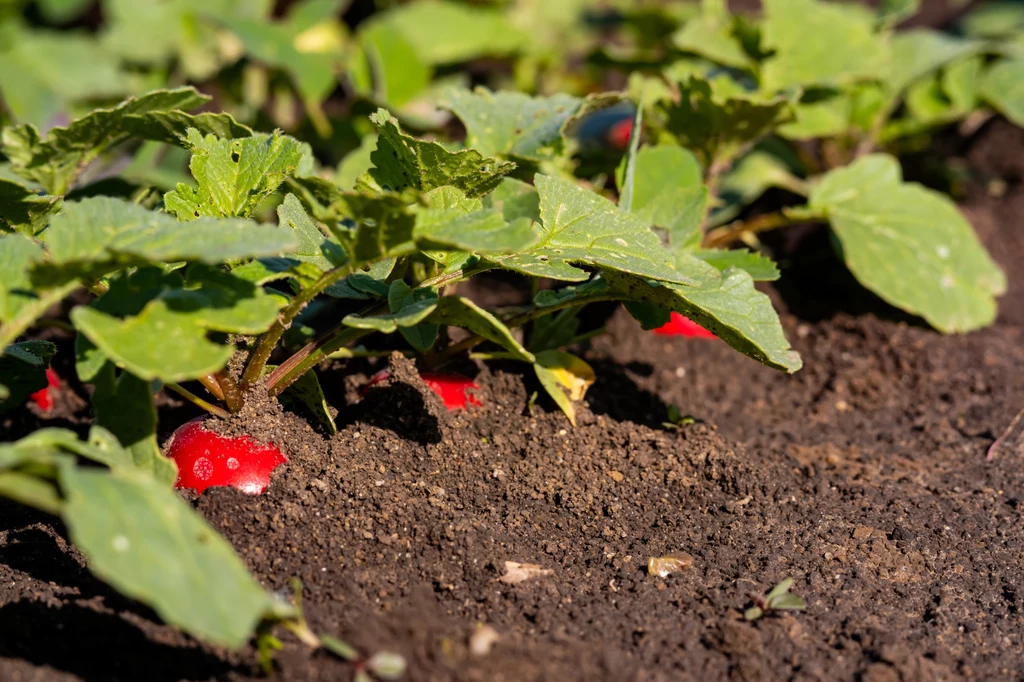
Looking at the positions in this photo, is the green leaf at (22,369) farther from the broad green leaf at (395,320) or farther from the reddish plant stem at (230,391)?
the broad green leaf at (395,320)

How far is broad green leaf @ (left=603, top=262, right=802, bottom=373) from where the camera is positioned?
1.96m

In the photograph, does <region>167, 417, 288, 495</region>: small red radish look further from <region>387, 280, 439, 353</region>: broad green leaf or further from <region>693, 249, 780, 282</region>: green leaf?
<region>693, 249, 780, 282</region>: green leaf

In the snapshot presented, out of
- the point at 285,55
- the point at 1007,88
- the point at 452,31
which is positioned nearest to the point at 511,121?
the point at 285,55

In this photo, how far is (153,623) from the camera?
5.46ft

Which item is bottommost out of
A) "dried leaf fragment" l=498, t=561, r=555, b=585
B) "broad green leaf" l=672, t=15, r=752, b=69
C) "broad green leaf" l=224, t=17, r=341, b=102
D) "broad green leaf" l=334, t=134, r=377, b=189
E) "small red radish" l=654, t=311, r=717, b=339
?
"small red radish" l=654, t=311, r=717, b=339

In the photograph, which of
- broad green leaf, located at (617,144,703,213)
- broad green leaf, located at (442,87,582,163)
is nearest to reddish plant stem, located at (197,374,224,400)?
broad green leaf, located at (442,87,582,163)

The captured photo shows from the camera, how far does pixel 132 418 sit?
5.56 ft

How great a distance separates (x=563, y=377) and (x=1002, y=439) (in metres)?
1.18

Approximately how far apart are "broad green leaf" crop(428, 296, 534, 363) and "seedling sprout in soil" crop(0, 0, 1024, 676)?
0.01m

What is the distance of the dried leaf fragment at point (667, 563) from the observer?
189 cm

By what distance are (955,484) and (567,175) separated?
1.33m

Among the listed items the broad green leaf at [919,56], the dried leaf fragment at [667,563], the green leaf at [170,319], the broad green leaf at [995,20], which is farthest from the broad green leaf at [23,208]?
the broad green leaf at [995,20]

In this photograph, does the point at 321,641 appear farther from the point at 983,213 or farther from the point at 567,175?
the point at 983,213

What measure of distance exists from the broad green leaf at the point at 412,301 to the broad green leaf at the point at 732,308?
381 mm
